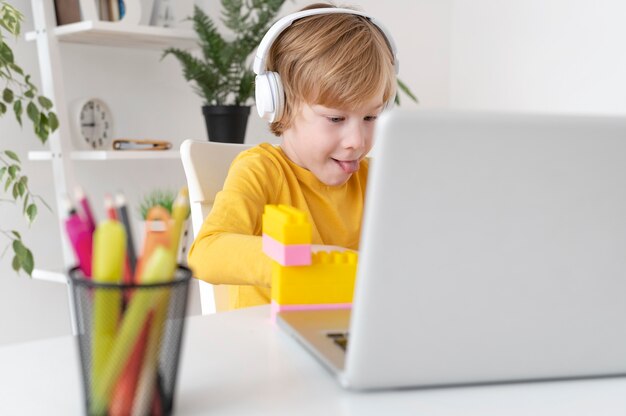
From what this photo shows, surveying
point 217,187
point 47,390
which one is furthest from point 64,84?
point 47,390

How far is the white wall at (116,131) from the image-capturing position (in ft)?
7.73

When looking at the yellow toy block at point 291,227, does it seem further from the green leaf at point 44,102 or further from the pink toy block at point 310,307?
the green leaf at point 44,102

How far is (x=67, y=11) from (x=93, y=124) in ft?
1.15

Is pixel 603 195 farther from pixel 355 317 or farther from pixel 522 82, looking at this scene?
pixel 522 82

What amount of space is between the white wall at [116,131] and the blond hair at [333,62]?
4.09 feet

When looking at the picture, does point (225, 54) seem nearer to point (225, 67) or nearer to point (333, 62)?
point (225, 67)

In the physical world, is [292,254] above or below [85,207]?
below

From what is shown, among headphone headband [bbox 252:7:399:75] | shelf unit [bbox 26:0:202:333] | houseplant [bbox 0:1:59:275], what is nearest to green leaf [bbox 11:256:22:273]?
houseplant [bbox 0:1:59:275]

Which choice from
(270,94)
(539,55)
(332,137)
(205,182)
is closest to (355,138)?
(332,137)

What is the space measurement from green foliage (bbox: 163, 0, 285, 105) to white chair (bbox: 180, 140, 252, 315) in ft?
3.33

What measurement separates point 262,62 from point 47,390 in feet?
2.69

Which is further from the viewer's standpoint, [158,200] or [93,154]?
[158,200]

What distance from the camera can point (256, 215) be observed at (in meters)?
1.30

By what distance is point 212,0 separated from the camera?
111 inches
